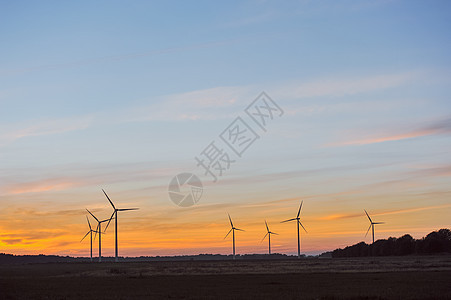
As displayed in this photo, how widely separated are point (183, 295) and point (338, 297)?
47.7 ft

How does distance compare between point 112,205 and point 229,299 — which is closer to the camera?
point 229,299

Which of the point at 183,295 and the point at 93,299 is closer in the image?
the point at 93,299

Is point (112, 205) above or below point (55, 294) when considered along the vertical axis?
above

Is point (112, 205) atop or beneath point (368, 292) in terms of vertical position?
atop

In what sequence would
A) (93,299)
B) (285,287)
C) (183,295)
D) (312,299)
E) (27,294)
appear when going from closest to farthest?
1. (312,299)
2. (93,299)
3. (183,295)
4. (27,294)
5. (285,287)

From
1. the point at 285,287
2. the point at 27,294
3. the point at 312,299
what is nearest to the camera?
the point at 312,299

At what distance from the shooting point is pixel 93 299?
50.8 meters

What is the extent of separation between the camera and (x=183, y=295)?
178ft

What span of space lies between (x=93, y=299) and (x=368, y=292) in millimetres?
24407

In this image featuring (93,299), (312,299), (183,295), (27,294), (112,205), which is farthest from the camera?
(112,205)

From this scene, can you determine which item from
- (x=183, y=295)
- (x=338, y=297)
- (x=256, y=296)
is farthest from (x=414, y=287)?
(x=183, y=295)

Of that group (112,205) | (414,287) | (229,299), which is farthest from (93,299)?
(112,205)

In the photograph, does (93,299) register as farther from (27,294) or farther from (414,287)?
(414,287)

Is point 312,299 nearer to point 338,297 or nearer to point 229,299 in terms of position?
point 338,297
